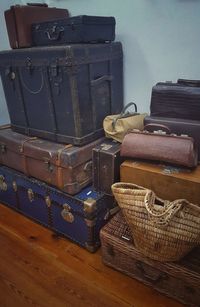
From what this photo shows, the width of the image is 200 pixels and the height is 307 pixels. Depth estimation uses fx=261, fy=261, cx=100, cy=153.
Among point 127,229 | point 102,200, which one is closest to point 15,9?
point 102,200

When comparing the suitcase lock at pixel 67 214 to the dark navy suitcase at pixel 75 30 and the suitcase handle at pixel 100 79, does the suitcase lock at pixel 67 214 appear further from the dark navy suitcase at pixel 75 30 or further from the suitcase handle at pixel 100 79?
the dark navy suitcase at pixel 75 30

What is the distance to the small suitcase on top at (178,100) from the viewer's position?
1360mm

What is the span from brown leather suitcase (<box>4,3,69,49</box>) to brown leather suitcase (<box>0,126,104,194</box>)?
0.61 metres

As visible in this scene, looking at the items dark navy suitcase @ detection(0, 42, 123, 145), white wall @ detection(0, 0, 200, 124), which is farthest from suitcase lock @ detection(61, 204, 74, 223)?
white wall @ detection(0, 0, 200, 124)

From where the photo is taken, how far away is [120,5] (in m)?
1.70

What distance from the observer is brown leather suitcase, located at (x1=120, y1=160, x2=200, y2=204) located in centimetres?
121

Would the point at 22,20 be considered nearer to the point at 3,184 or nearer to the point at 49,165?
the point at 49,165

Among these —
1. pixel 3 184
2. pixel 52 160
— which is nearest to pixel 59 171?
pixel 52 160

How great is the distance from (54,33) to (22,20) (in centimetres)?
24

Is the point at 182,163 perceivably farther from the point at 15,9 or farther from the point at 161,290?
the point at 15,9

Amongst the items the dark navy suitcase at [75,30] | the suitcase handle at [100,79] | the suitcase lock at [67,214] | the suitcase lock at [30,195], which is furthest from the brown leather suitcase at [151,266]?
the dark navy suitcase at [75,30]

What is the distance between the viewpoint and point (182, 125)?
1358mm

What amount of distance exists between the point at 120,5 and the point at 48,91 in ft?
2.48

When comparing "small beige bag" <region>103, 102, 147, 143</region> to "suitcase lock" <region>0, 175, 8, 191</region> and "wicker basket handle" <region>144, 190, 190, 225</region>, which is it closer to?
"wicker basket handle" <region>144, 190, 190, 225</region>
